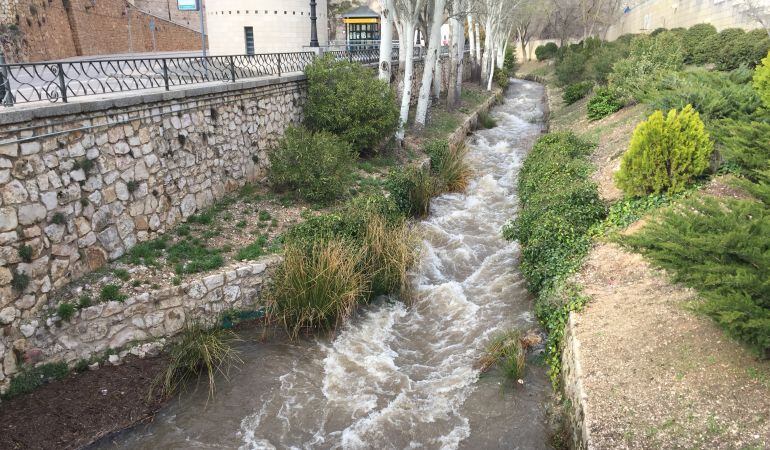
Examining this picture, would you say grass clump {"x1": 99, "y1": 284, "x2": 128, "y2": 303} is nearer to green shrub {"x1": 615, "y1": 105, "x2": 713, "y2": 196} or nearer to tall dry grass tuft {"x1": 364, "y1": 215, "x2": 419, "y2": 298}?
tall dry grass tuft {"x1": 364, "y1": 215, "x2": 419, "y2": 298}

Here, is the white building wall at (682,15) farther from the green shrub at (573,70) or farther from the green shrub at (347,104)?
the green shrub at (347,104)

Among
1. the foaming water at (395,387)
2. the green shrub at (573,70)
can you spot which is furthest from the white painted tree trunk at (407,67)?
the green shrub at (573,70)

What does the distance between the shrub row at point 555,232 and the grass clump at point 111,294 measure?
5.53m

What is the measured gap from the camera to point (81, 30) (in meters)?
27.5

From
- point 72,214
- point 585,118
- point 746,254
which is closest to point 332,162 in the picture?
point 72,214

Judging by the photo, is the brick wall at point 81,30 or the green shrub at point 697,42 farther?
the brick wall at point 81,30

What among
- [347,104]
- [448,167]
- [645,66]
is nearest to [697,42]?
[645,66]

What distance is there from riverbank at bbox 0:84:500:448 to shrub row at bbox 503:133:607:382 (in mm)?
3914

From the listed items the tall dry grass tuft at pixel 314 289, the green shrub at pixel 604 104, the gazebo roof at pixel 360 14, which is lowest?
the tall dry grass tuft at pixel 314 289

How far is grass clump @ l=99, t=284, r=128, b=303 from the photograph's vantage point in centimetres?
686

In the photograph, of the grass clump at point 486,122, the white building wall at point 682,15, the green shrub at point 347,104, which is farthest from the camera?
the grass clump at point 486,122

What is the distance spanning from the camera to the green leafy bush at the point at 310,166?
10.5m

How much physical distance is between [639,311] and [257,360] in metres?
4.87

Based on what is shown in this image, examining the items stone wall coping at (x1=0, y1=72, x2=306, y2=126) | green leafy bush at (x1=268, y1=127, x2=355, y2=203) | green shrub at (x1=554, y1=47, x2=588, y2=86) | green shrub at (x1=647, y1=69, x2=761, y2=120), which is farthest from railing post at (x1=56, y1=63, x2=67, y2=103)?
green shrub at (x1=554, y1=47, x2=588, y2=86)
